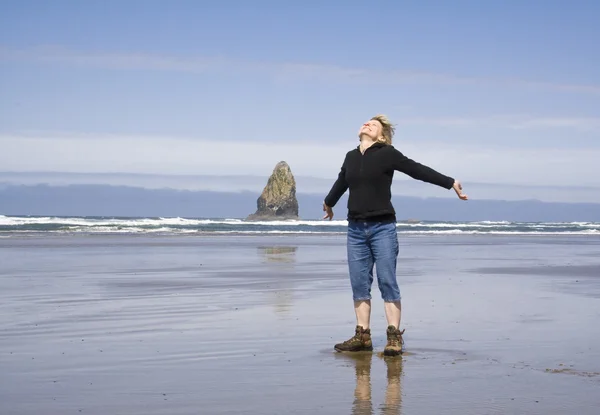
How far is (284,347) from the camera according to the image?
6.51m

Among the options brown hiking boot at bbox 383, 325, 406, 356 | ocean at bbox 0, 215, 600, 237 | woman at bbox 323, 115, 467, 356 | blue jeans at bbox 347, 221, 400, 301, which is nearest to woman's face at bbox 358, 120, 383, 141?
woman at bbox 323, 115, 467, 356

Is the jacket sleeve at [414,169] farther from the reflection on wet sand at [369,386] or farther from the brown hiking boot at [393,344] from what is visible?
the reflection on wet sand at [369,386]

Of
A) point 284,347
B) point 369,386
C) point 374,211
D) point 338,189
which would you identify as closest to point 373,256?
point 374,211

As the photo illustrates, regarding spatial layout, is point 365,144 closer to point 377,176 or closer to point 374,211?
point 377,176

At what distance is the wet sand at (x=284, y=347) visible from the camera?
4.62 m

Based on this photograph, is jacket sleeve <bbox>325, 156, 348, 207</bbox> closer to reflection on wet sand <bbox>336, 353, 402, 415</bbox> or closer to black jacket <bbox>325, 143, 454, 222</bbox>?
black jacket <bbox>325, 143, 454, 222</bbox>

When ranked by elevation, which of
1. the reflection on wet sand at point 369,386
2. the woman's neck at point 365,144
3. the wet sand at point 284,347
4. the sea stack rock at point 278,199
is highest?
the sea stack rock at point 278,199

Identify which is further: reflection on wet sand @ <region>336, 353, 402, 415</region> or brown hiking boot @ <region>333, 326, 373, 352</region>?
brown hiking boot @ <region>333, 326, 373, 352</region>

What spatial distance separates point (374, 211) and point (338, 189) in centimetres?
55

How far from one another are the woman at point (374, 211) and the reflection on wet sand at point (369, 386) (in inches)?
12.0

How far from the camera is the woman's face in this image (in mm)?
6672

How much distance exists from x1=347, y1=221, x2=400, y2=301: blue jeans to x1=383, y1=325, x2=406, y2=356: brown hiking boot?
1.28 ft

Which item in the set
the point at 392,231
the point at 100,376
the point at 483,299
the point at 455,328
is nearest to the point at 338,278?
the point at 483,299

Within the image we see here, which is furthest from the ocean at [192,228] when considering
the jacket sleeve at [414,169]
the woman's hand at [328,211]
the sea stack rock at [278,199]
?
the jacket sleeve at [414,169]
